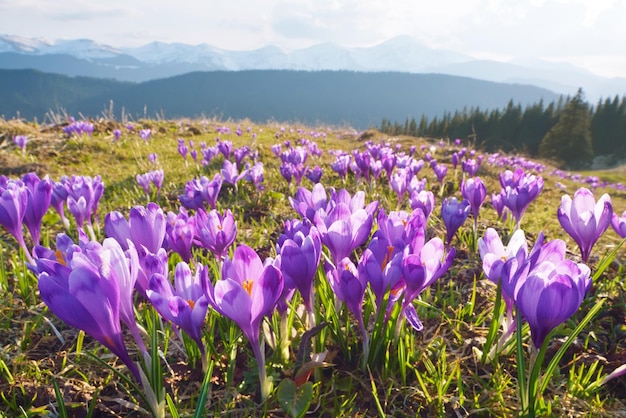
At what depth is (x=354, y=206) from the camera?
2.11 m

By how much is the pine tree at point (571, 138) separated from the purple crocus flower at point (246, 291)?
62.7 metres

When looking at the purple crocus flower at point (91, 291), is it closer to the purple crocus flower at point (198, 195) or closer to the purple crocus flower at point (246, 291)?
the purple crocus flower at point (246, 291)

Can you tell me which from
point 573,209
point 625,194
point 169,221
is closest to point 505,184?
point 573,209

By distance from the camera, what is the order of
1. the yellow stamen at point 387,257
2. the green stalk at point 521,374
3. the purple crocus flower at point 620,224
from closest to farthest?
the green stalk at point 521,374, the yellow stamen at point 387,257, the purple crocus flower at point 620,224

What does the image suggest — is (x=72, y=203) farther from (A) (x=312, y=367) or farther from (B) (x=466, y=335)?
(B) (x=466, y=335)

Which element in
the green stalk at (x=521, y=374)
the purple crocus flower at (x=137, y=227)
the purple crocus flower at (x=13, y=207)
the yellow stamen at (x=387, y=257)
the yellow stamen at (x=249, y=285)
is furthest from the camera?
the purple crocus flower at (x=13, y=207)

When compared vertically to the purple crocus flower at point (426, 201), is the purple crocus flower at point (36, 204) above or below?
below

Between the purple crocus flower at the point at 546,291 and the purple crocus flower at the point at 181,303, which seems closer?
the purple crocus flower at the point at 546,291

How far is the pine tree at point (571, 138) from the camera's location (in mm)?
54000

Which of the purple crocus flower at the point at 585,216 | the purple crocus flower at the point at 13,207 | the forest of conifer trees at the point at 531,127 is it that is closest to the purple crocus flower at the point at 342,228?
the purple crocus flower at the point at 585,216

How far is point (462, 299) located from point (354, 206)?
886 millimetres

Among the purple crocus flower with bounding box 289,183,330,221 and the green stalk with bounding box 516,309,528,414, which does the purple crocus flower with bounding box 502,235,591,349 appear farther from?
the purple crocus flower with bounding box 289,183,330,221

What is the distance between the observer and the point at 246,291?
1.33 m

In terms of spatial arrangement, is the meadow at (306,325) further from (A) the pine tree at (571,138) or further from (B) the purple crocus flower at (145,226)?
(A) the pine tree at (571,138)
